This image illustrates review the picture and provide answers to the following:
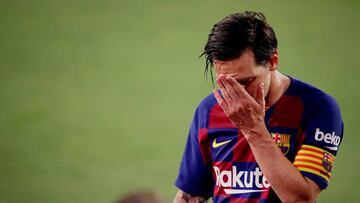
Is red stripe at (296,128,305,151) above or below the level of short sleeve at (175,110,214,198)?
above

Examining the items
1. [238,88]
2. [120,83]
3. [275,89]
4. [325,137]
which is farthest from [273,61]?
[120,83]

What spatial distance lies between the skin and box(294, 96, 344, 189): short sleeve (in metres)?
0.04

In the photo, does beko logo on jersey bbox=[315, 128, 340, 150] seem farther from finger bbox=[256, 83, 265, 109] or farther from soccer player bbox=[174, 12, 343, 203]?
finger bbox=[256, 83, 265, 109]

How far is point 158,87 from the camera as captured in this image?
487 cm

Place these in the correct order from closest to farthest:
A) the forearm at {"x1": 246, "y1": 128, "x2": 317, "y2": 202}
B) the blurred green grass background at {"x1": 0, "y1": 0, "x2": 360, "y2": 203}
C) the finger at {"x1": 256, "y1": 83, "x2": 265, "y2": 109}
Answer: the forearm at {"x1": 246, "y1": 128, "x2": 317, "y2": 202}, the finger at {"x1": 256, "y1": 83, "x2": 265, "y2": 109}, the blurred green grass background at {"x1": 0, "y1": 0, "x2": 360, "y2": 203}

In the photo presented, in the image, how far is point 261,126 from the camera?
1978mm

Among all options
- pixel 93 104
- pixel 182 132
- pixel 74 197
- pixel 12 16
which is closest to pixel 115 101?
pixel 93 104

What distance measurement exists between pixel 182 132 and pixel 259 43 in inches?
95.1

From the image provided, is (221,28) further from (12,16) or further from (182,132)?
(12,16)

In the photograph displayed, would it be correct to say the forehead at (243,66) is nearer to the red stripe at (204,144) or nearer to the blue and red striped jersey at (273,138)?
the blue and red striped jersey at (273,138)

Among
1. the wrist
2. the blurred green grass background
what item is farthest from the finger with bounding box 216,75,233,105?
the blurred green grass background

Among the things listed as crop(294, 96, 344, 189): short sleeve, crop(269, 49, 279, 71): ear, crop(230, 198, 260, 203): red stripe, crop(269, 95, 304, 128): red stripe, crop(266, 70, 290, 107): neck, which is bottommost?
crop(230, 198, 260, 203): red stripe

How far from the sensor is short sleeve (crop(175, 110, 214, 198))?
2.27 m

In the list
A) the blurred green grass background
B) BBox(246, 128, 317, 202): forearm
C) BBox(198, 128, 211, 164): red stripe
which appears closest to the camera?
BBox(246, 128, 317, 202): forearm
